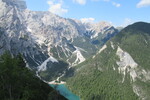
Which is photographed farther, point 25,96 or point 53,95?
point 53,95

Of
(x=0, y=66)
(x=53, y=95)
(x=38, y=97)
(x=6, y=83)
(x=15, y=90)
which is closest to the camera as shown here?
(x=0, y=66)

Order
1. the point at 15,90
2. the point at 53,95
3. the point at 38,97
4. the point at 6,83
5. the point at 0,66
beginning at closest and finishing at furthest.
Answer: the point at 0,66 → the point at 6,83 → the point at 15,90 → the point at 53,95 → the point at 38,97

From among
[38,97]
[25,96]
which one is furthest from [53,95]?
[25,96]

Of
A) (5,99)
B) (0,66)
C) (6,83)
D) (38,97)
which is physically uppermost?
(0,66)

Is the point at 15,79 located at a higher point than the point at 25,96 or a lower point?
higher

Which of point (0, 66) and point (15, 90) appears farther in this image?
point (15, 90)

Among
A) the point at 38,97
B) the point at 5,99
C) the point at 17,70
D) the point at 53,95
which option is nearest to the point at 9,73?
the point at 17,70

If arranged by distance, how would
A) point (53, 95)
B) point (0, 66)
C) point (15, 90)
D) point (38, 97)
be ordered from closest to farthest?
point (0, 66), point (15, 90), point (53, 95), point (38, 97)

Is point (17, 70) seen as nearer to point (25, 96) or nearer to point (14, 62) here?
point (14, 62)

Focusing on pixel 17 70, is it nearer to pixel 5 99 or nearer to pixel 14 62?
pixel 14 62
